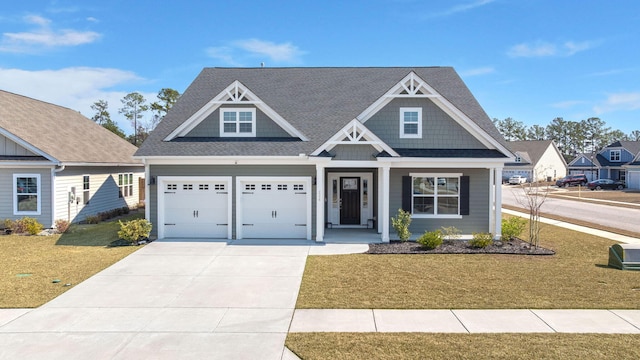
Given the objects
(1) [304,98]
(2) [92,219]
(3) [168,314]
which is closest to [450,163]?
(1) [304,98]

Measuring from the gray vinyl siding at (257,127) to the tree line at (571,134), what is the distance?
9748cm

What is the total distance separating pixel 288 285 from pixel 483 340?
475 cm

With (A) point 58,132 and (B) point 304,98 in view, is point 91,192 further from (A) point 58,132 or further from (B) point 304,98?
(B) point 304,98

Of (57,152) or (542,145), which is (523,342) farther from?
(542,145)

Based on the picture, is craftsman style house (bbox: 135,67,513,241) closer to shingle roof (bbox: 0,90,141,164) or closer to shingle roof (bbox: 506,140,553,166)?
shingle roof (bbox: 0,90,141,164)

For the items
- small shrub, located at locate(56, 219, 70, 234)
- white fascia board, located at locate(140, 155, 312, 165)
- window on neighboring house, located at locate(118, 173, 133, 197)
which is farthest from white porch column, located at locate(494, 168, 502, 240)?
window on neighboring house, located at locate(118, 173, 133, 197)

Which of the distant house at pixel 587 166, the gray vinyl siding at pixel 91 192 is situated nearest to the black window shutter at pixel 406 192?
the gray vinyl siding at pixel 91 192

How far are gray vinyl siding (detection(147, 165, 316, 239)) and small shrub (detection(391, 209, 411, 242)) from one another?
3.11m

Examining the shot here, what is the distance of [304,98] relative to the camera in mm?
19141

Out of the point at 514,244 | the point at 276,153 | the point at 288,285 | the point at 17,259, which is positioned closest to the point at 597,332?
the point at 288,285

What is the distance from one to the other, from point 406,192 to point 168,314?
34.9 feet

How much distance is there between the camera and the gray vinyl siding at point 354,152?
1515 centimetres

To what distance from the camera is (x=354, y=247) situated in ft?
47.0

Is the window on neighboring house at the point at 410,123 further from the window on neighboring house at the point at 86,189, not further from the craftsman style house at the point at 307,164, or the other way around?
the window on neighboring house at the point at 86,189
